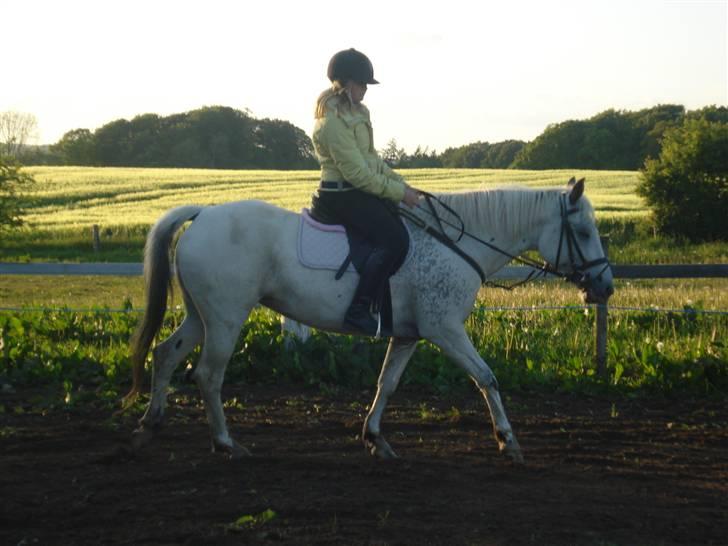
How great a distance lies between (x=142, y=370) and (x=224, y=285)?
109cm

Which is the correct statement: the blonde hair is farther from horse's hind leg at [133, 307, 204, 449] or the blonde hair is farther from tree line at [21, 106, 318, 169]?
tree line at [21, 106, 318, 169]

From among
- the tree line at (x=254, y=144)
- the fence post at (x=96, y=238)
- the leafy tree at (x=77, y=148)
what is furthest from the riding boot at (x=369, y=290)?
the leafy tree at (x=77, y=148)

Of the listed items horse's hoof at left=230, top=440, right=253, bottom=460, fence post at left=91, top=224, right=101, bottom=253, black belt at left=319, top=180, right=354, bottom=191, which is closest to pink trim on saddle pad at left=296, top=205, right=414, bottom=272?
black belt at left=319, top=180, right=354, bottom=191

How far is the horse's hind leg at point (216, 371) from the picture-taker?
259 inches

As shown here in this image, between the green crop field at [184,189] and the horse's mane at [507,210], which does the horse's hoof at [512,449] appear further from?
the green crop field at [184,189]

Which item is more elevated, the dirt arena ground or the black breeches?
the black breeches

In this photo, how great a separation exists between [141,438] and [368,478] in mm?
1743

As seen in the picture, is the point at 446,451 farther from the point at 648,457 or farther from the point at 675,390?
the point at 675,390

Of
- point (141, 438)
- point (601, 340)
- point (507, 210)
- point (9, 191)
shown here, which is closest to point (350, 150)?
point (507, 210)

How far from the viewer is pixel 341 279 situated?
6539 mm

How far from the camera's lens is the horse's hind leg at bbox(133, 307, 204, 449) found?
6812 millimetres

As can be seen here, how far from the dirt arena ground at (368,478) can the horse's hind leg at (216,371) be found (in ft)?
0.75

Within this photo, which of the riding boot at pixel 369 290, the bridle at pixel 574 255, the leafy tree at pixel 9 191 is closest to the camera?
the riding boot at pixel 369 290

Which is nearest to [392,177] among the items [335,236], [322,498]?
[335,236]
